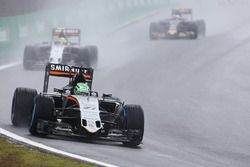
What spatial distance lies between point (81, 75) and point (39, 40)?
21347 millimetres

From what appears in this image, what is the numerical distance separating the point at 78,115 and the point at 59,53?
1458 cm

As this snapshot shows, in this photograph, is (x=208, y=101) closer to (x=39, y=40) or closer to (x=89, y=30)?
(x=39, y=40)

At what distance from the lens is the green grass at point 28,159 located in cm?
1145

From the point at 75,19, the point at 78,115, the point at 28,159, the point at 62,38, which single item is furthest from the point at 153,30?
the point at 28,159

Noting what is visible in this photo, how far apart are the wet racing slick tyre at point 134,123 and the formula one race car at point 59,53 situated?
557 inches

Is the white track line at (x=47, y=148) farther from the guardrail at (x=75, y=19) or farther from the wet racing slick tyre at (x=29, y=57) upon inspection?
the guardrail at (x=75, y=19)

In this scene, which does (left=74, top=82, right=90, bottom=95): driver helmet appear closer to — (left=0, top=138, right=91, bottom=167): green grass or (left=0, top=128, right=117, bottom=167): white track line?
(left=0, top=128, right=117, bottom=167): white track line

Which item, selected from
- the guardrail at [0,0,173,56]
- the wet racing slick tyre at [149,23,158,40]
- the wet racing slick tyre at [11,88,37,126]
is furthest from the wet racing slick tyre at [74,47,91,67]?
the wet racing slick tyre at [11,88,37,126]

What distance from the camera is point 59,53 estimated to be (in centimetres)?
2955

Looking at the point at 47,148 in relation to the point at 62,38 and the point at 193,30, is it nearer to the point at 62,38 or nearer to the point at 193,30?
the point at 62,38

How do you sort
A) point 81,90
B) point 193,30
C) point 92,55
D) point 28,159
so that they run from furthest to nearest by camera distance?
1. point 193,30
2. point 92,55
3. point 81,90
4. point 28,159

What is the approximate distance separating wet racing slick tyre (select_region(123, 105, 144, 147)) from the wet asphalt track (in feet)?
0.73

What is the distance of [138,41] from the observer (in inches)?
1661

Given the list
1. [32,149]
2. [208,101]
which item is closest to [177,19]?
[208,101]
